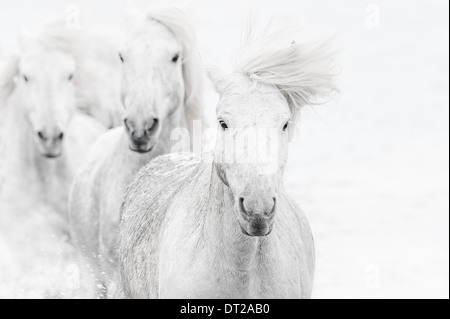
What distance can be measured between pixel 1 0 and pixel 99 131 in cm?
1857

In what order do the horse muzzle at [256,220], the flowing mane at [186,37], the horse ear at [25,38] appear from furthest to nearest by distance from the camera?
the horse ear at [25,38], the flowing mane at [186,37], the horse muzzle at [256,220]

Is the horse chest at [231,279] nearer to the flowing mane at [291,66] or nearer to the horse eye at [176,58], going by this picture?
the flowing mane at [291,66]

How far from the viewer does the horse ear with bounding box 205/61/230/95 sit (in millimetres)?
4535

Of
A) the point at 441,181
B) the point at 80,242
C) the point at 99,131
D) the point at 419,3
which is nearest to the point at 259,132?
the point at 80,242

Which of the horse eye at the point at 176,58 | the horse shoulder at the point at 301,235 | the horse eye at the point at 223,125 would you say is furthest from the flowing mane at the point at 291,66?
the horse eye at the point at 176,58

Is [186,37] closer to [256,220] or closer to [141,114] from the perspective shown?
[141,114]

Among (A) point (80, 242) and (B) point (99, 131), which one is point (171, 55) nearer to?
(A) point (80, 242)

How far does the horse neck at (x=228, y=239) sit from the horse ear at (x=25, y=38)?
4.61 m

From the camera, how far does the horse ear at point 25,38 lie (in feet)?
28.8

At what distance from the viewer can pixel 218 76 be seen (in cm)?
460

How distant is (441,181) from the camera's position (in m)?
16.2

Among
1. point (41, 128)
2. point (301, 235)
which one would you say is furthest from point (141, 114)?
point (301, 235)

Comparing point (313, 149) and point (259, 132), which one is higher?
point (259, 132)

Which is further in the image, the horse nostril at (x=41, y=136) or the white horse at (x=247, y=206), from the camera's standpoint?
the horse nostril at (x=41, y=136)
